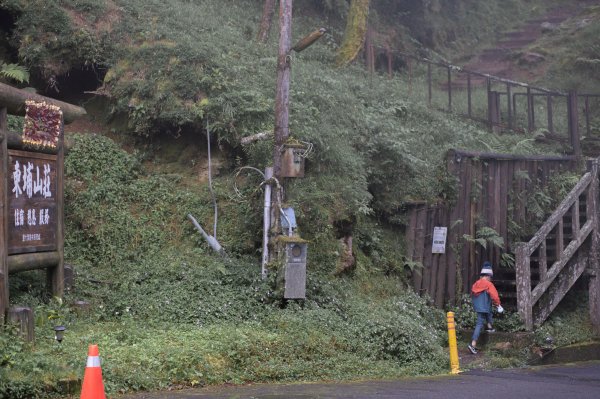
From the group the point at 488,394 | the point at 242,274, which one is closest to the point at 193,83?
the point at 242,274

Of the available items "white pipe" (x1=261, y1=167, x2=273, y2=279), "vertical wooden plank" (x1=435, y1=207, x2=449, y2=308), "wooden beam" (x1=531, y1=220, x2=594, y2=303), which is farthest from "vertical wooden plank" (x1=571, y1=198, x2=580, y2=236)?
"white pipe" (x1=261, y1=167, x2=273, y2=279)

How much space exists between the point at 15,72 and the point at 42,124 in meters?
4.93

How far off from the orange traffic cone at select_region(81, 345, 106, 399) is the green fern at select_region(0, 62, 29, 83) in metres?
9.89

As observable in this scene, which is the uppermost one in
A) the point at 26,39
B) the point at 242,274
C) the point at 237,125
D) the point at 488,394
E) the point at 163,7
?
the point at 163,7

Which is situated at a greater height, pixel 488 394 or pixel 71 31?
pixel 71 31

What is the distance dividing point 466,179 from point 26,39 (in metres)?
10.1

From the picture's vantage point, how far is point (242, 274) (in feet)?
45.2

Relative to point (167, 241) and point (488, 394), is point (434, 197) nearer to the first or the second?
point (167, 241)

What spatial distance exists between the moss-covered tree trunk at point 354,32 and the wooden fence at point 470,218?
25.1 ft

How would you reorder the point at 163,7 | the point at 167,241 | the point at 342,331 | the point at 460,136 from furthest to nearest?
the point at 460,136 → the point at 163,7 → the point at 167,241 → the point at 342,331

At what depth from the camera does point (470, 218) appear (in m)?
18.4

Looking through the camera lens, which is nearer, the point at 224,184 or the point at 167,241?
the point at 167,241

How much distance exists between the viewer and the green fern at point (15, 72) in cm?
1608

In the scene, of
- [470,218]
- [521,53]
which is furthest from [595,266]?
[521,53]
